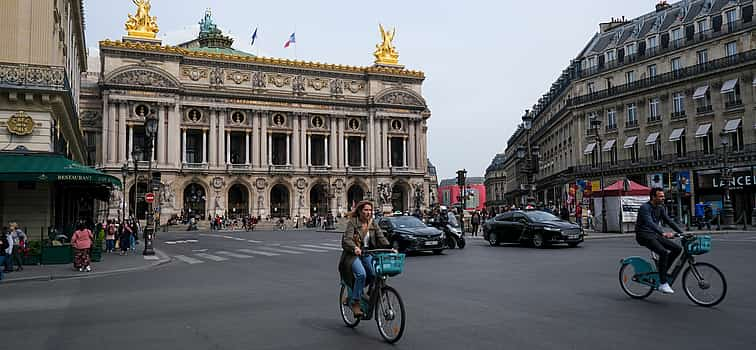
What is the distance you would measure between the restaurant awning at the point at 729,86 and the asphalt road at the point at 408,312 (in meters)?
33.0

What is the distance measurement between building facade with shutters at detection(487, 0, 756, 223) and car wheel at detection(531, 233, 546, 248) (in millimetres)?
15661

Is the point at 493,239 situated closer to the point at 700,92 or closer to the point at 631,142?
the point at 700,92

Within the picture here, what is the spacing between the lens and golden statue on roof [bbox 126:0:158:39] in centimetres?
6812

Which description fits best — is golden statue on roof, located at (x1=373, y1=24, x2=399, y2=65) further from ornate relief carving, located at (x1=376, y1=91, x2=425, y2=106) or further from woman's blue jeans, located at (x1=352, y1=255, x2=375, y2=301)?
woman's blue jeans, located at (x1=352, y1=255, x2=375, y2=301)

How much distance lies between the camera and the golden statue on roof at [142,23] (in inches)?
2682

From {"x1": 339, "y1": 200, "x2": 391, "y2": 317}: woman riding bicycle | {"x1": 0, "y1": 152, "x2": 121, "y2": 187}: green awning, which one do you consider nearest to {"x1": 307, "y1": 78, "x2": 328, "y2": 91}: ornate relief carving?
{"x1": 0, "y1": 152, "x2": 121, "y2": 187}: green awning

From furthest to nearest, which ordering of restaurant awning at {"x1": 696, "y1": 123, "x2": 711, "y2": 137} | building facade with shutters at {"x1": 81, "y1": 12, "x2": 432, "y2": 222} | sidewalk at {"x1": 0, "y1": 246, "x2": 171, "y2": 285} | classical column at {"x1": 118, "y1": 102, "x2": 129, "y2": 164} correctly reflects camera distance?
building facade with shutters at {"x1": 81, "y1": 12, "x2": 432, "y2": 222} < classical column at {"x1": 118, "y1": 102, "x2": 129, "y2": 164} < restaurant awning at {"x1": 696, "y1": 123, "x2": 711, "y2": 137} < sidewalk at {"x1": 0, "y1": 246, "x2": 171, "y2": 285}

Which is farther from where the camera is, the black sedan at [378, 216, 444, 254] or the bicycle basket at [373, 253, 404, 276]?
the black sedan at [378, 216, 444, 254]

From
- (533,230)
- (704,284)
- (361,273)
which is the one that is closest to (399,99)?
(533,230)

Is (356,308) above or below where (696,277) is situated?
below

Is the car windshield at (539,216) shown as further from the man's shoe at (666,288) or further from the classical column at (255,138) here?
the classical column at (255,138)

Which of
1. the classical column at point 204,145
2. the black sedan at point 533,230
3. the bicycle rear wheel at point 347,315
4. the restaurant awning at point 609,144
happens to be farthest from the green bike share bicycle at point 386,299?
the classical column at point 204,145

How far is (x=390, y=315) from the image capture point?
7.00m

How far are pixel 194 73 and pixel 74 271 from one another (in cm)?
5588
